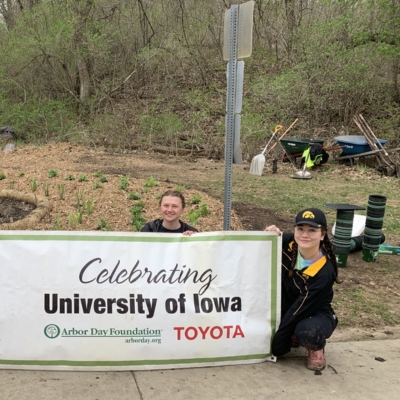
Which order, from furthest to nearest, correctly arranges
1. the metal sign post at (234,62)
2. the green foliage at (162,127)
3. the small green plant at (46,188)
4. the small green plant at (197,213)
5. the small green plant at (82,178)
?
the green foliage at (162,127) < the small green plant at (82,178) < the small green plant at (46,188) < the small green plant at (197,213) < the metal sign post at (234,62)

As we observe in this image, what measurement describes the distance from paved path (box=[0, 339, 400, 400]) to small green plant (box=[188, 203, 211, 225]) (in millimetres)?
3261

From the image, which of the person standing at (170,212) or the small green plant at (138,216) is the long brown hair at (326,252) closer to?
the person standing at (170,212)

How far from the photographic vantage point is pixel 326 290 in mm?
3162

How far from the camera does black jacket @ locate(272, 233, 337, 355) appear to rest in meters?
3.15

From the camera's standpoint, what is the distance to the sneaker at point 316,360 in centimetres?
318

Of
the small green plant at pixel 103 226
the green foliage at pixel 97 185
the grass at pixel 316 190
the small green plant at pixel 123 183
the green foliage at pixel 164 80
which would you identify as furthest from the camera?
the green foliage at pixel 164 80

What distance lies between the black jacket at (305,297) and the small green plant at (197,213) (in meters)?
3.12

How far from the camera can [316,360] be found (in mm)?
3188

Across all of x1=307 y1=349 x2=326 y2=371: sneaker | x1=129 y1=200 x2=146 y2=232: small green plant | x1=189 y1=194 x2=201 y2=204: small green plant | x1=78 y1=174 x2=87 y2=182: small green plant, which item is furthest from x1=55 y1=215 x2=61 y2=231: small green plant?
x1=307 y1=349 x2=326 y2=371: sneaker

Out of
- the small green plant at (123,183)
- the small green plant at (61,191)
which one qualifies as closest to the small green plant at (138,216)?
the small green plant at (123,183)

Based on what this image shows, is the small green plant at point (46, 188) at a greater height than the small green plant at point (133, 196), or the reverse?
the small green plant at point (46, 188)

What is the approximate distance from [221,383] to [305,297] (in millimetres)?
793

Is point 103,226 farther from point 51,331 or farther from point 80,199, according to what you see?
point 51,331

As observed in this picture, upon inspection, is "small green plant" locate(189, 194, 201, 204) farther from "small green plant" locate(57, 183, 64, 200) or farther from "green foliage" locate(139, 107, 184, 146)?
"green foliage" locate(139, 107, 184, 146)
